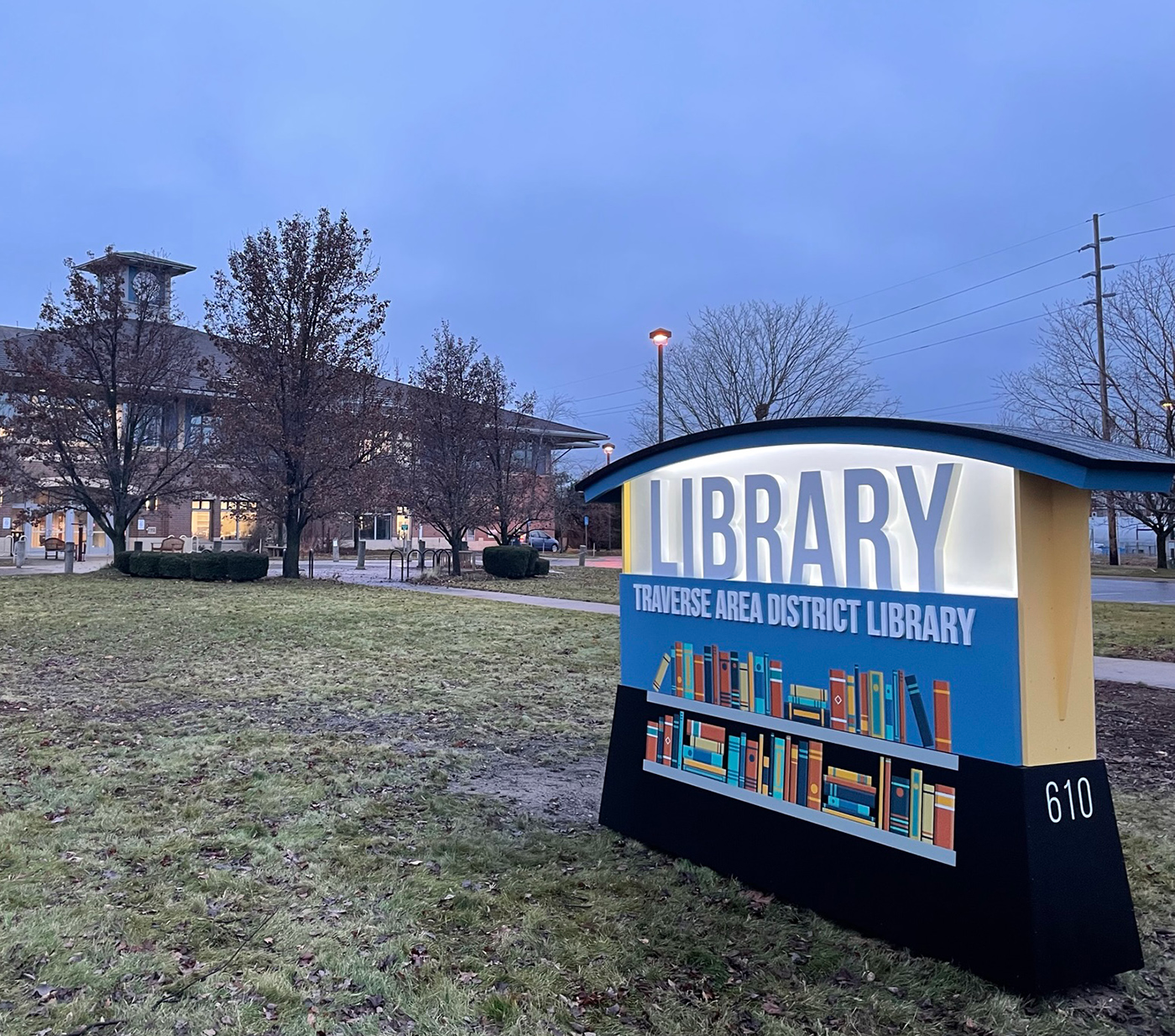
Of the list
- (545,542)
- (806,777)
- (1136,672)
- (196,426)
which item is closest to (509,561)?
(196,426)

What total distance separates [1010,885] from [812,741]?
94 centimetres

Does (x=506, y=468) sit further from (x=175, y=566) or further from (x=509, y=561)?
(x=175, y=566)

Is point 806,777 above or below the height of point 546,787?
above

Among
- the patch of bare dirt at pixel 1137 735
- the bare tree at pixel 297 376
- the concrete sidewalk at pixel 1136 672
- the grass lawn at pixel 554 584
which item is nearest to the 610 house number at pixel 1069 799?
the patch of bare dirt at pixel 1137 735

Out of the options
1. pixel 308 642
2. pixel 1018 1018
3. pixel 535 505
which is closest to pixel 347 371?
pixel 535 505

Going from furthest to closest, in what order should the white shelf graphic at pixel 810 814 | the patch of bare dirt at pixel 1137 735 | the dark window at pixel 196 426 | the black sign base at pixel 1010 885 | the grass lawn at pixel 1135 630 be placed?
the dark window at pixel 196 426, the grass lawn at pixel 1135 630, the patch of bare dirt at pixel 1137 735, the white shelf graphic at pixel 810 814, the black sign base at pixel 1010 885

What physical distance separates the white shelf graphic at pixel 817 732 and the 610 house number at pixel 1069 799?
328mm

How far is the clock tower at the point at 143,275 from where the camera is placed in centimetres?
2497

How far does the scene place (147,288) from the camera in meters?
26.4

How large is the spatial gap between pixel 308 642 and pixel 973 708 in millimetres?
10433

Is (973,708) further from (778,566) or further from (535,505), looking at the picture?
(535,505)

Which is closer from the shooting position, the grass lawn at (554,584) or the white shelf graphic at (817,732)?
the white shelf graphic at (817,732)

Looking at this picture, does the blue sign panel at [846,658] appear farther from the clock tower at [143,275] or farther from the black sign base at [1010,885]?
the clock tower at [143,275]

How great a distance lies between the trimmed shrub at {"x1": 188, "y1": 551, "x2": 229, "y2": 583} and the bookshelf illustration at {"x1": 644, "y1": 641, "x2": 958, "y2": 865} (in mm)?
20391
